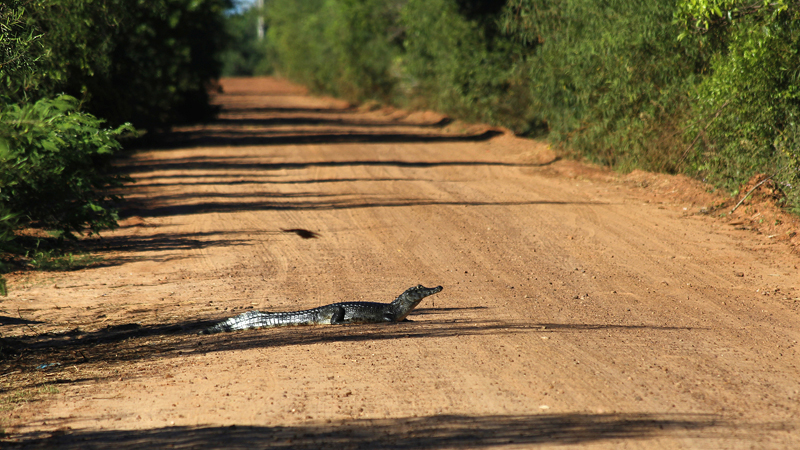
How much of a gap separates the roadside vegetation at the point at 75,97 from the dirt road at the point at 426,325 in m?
0.85

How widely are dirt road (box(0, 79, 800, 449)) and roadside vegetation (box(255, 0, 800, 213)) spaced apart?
841mm

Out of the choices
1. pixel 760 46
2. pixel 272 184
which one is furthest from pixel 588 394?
pixel 272 184

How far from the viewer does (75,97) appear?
36.5 ft

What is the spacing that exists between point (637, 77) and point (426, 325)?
26.2 ft

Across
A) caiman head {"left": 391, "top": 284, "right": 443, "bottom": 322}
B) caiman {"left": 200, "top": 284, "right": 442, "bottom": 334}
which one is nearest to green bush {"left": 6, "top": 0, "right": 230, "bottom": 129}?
caiman {"left": 200, "top": 284, "right": 442, "bottom": 334}

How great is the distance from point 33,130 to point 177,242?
511 centimetres

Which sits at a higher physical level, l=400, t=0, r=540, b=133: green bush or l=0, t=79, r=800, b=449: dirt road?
l=400, t=0, r=540, b=133: green bush

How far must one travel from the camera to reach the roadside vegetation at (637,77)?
9688 mm

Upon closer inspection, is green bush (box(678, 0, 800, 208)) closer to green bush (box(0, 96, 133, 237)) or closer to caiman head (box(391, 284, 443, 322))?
caiman head (box(391, 284, 443, 322))

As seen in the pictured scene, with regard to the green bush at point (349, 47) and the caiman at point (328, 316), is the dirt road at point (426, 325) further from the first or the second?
the green bush at point (349, 47)

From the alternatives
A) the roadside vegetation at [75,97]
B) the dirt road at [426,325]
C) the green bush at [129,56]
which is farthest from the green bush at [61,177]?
the dirt road at [426,325]

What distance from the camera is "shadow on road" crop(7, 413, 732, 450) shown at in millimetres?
4082

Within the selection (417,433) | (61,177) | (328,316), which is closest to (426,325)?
(328,316)

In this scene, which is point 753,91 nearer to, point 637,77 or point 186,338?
point 637,77
